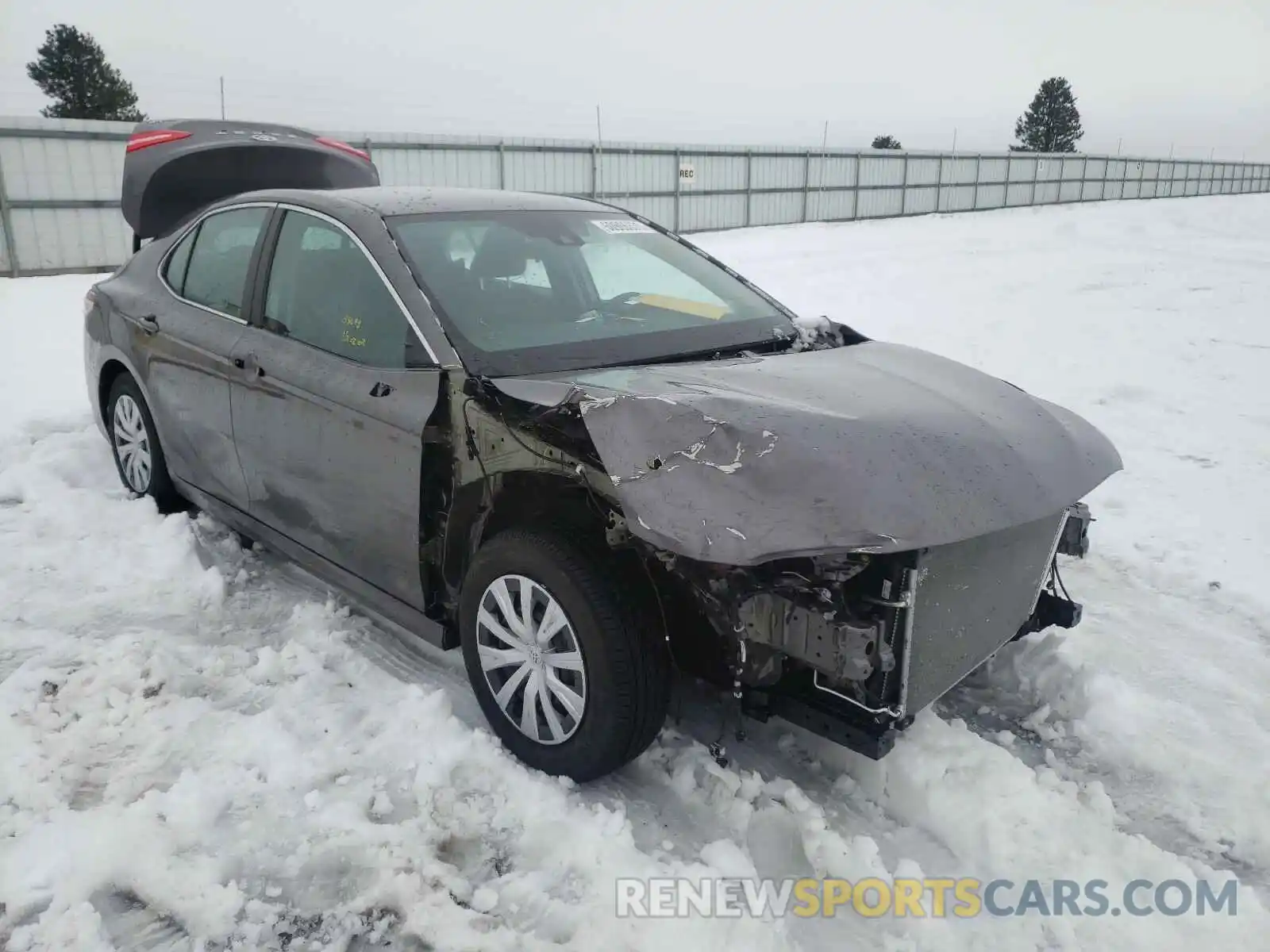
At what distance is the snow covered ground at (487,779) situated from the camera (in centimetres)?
224

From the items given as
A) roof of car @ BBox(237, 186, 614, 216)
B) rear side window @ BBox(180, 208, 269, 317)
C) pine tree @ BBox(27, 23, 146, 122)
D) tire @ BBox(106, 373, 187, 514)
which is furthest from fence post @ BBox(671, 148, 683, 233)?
pine tree @ BBox(27, 23, 146, 122)

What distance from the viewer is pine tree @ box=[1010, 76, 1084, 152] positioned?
62625 mm

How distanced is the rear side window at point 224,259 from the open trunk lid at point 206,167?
1.26 meters

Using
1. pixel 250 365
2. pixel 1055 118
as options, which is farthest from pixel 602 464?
pixel 1055 118

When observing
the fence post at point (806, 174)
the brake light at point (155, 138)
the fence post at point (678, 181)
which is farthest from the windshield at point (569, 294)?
the fence post at point (806, 174)

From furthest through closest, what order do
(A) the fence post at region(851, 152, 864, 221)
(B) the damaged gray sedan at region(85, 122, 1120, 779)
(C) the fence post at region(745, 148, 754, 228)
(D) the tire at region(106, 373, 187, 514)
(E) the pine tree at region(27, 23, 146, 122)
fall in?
(E) the pine tree at region(27, 23, 146, 122)
(A) the fence post at region(851, 152, 864, 221)
(C) the fence post at region(745, 148, 754, 228)
(D) the tire at region(106, 373, 187, 514)
(B) the damaged gray sedan at region(85, 122, 1120, 779)

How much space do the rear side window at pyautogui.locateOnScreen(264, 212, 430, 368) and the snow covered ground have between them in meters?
1.10

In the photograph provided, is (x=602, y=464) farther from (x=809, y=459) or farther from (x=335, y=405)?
(x=335, y=405)

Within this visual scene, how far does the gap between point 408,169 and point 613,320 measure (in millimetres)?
15260

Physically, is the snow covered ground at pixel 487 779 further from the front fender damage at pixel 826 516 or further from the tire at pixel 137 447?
the front fender damage at pixel 826 516

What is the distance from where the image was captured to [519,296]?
10.6 feet

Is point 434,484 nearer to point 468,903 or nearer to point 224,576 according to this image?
point 468,903

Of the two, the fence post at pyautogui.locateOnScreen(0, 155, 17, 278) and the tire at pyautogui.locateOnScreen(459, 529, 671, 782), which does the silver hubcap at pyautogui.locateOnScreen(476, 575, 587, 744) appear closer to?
the tire at pyautogui.locateOnScreen(459, 529, 671, 782)

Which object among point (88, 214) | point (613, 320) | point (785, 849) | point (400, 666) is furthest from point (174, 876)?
point (88, 214)
